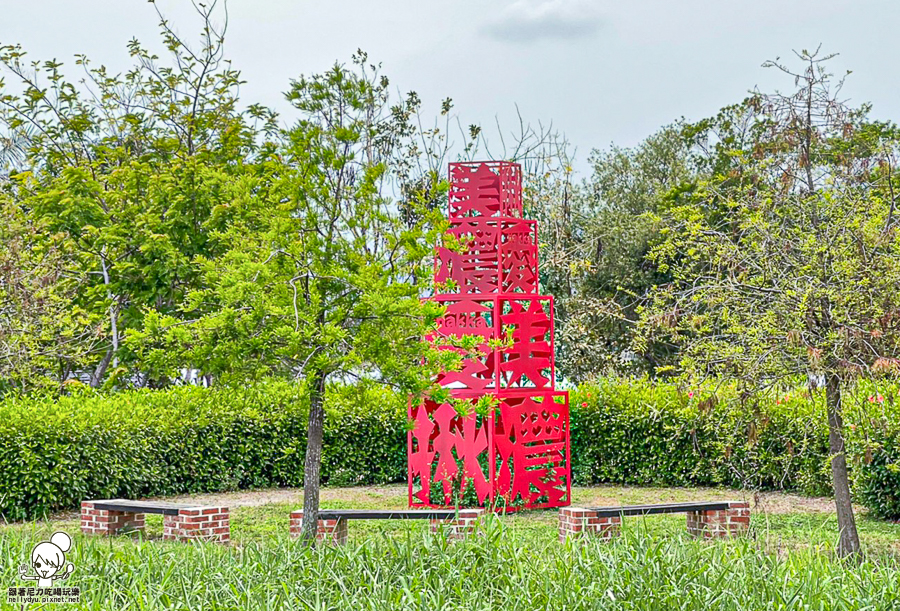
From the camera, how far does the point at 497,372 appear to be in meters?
10.1

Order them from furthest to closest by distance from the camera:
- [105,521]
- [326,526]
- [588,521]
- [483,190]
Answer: [483,190], [105,521], [326,526], [588,521]

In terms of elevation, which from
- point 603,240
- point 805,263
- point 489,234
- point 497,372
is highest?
point 603,240

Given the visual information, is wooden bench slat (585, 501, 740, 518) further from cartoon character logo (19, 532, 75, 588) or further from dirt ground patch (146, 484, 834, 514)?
cartoon character logo (19, 532, 75, 588)

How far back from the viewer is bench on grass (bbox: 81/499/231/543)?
7.94 m

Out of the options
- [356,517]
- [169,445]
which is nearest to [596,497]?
[356,517]

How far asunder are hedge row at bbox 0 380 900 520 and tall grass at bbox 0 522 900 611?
385 cm

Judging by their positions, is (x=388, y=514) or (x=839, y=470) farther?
(x=388, y=514)

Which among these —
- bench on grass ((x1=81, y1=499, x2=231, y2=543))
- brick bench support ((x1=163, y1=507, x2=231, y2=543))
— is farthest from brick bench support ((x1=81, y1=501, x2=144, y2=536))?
brick bench support ((x1=163, y1=507, x2=231, y2=543))

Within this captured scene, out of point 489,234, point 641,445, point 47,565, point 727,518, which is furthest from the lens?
point 641,445

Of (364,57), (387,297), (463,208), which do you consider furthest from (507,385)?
(364,57)

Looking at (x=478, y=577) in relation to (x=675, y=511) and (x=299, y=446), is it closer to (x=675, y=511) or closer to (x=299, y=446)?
(x=675, y=511)

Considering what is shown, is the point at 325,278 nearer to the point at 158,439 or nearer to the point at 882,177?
the point at 882,177

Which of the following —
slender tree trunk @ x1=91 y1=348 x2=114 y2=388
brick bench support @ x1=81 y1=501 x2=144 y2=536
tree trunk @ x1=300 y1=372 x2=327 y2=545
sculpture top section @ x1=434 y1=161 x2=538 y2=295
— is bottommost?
brick bench support @ x1=81 y1=501 x2=144 y2=536

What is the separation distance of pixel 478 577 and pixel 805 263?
3491 mm
